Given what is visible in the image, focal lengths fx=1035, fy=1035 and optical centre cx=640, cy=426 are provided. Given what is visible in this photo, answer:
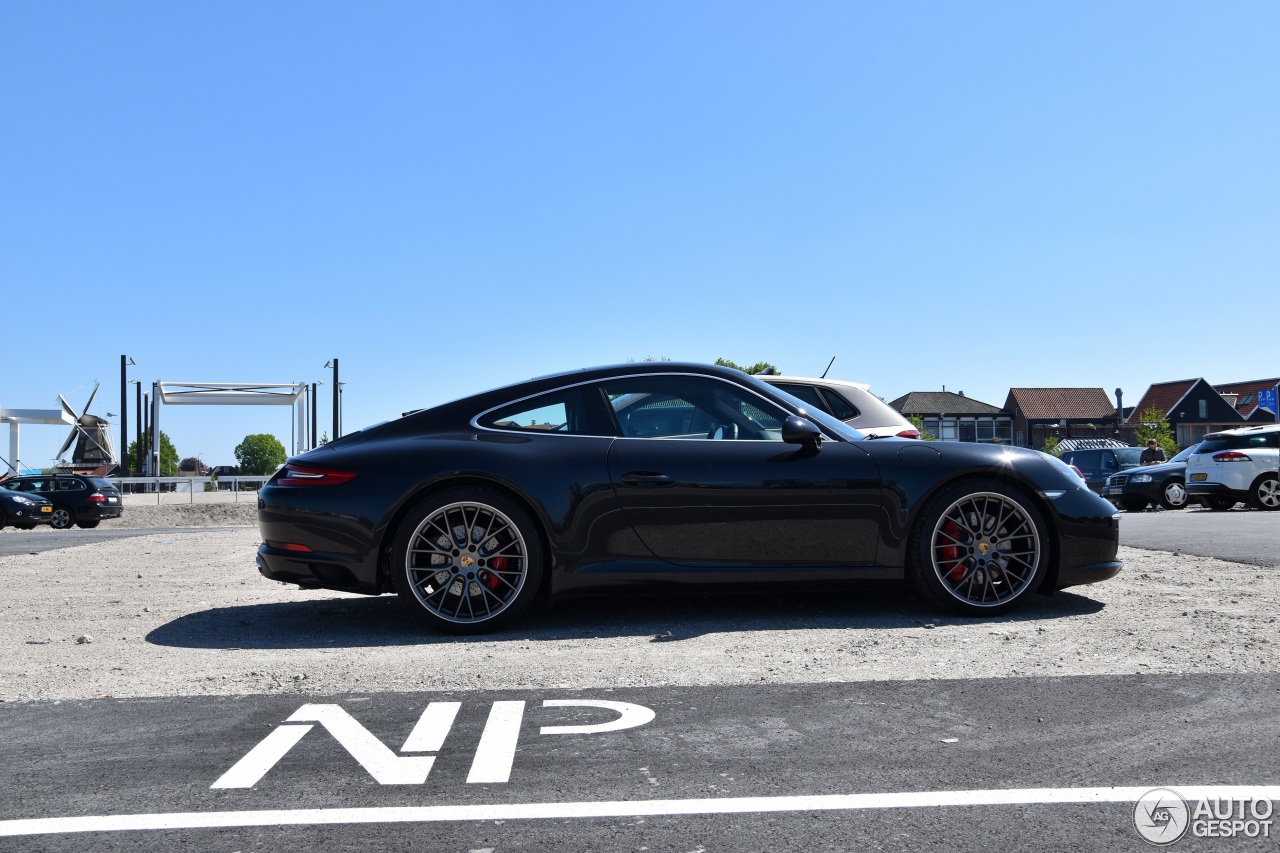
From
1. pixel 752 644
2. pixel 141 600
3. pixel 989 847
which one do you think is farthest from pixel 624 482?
pixel 141 600

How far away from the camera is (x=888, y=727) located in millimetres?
3244

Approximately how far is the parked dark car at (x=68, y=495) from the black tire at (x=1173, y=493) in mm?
23891

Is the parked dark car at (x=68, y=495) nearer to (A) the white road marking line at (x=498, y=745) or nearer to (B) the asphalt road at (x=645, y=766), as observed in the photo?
(B) the asphalt road at (x=645, y=766)

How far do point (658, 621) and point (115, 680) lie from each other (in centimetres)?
250

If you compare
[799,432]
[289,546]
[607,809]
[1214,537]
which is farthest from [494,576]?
[1214,537]

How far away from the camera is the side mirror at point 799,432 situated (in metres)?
5.19

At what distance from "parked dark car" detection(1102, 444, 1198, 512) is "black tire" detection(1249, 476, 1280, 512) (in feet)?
5.51

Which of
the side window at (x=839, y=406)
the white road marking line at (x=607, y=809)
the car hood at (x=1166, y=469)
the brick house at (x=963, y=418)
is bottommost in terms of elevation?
the white road marking line at (x=607, y=809)

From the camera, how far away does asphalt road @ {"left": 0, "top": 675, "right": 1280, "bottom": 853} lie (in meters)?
2.40

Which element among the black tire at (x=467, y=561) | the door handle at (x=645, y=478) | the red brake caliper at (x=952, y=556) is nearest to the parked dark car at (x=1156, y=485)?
the red brake caliper at (x=952, y=556)

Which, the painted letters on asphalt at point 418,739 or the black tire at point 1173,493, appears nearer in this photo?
the painted letters on asphalt at point 418,739

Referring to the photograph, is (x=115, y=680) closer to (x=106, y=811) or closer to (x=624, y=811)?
(x=106, y=811)

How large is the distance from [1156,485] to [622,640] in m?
18.8

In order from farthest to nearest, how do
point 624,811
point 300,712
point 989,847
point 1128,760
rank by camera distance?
point 300,712, point 1128,760, point 624,811, point 989,847
